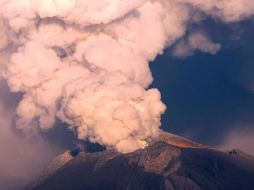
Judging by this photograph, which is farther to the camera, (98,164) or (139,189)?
(98,164)

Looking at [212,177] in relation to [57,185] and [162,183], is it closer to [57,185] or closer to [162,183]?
[162,183]

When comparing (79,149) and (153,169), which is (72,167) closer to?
(79,149)

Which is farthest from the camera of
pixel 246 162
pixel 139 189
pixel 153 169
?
pixel 246 162

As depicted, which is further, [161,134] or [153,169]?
[161,134]

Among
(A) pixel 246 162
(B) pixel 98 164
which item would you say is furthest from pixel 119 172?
(A) pixel 246 162

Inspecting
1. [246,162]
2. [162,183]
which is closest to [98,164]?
[162,183]

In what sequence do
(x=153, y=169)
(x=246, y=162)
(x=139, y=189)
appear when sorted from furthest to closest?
(x=246, y=162), (x=153, y=169), (x=139, y=189)
